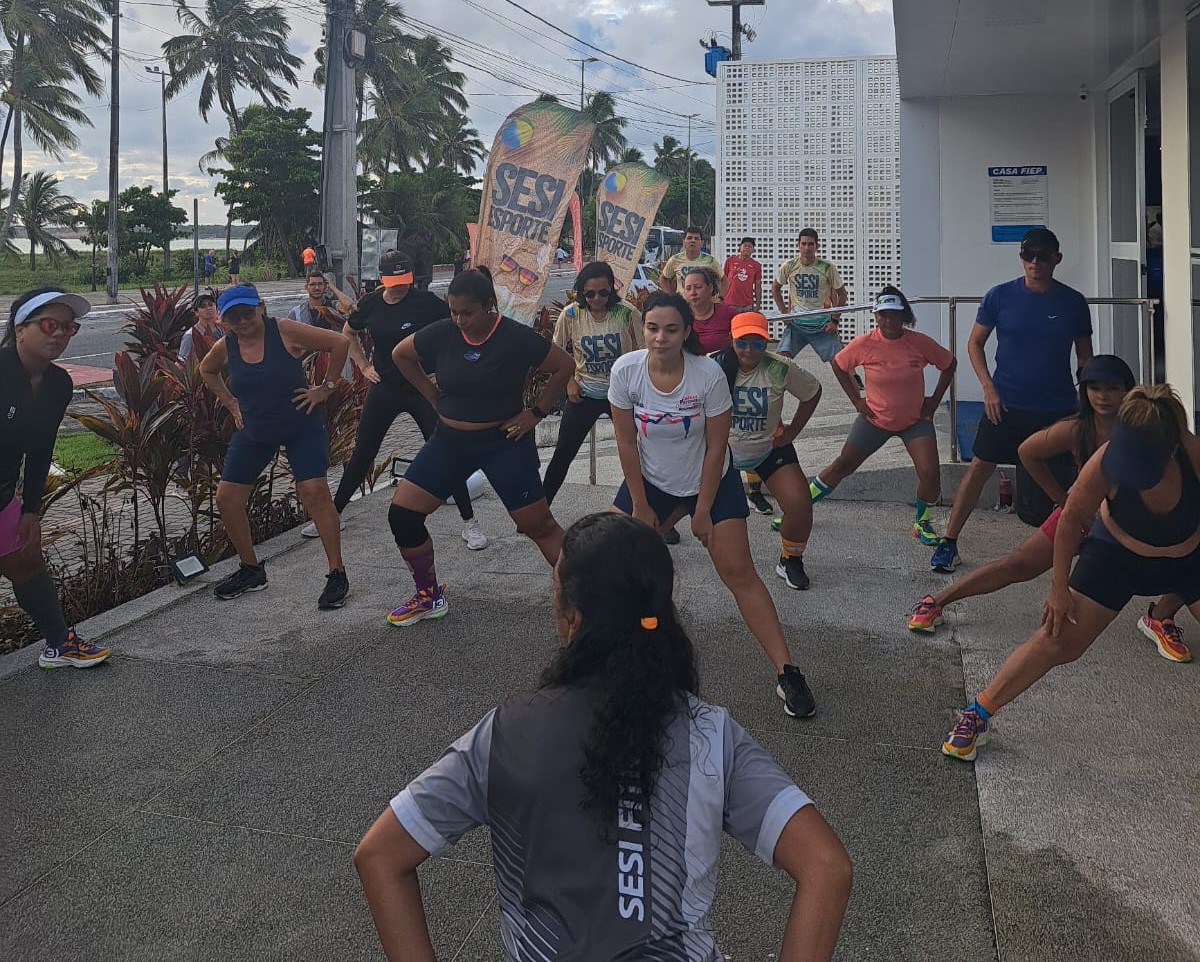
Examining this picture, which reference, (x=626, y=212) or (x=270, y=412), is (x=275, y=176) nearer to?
(x=626, y=212)

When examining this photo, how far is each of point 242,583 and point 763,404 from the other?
9.87ft

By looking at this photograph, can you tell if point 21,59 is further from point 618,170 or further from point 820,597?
point 820,597

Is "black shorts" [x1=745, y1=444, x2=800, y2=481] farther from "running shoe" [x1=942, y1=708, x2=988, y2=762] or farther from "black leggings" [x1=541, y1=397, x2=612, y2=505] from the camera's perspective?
"running shoe" [x1=942, y1=708, x2=988, y2=762]

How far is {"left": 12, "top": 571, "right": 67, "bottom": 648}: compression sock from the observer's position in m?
5.39

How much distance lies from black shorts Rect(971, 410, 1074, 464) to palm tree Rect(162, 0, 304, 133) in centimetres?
5707

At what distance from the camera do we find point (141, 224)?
4984 cm

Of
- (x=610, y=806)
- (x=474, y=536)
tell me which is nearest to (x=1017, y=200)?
(x=474, y=536)

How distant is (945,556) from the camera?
681 cm

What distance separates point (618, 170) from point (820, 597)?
8.08 meters

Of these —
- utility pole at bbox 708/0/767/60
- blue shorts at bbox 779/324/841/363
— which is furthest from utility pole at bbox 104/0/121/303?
blue shorts at bbox 779/324/841/363

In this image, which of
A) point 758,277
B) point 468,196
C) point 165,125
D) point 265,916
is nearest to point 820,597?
point 265,916

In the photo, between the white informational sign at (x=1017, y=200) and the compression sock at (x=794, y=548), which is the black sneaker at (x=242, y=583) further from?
the white informational sign at (x=1017, y=200)

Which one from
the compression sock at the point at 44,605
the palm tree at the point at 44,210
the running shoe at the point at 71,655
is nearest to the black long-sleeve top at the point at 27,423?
the compression sock at the point at 44,605

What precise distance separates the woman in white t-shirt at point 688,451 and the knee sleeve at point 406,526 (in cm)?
134
